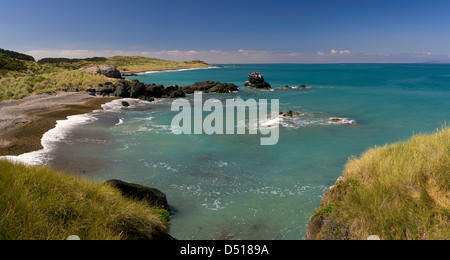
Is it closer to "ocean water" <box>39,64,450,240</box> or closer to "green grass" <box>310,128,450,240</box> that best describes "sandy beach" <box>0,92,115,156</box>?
"ocean water" <box>39,64,450,240</box>

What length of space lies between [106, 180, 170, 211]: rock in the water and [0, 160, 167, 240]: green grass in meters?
2.83

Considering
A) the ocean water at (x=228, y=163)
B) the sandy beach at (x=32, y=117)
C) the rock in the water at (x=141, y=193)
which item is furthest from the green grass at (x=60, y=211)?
the sandy beach at (x=32, y=117)

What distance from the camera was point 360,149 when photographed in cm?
1858

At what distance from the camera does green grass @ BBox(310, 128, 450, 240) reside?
504cm

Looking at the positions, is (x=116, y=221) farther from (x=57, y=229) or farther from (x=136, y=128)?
(x=136, y=128)

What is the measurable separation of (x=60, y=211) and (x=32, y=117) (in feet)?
84.9

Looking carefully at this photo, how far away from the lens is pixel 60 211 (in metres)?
4.97

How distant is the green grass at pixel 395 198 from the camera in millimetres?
5035

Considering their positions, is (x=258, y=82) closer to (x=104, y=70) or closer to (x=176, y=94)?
(x=176, y=94)

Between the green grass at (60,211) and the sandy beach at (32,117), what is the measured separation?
12944 mm

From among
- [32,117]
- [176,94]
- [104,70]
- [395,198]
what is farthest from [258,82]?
[395,198]

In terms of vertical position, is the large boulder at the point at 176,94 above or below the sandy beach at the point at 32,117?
above

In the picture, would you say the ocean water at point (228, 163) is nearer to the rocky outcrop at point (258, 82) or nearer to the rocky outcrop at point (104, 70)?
the rocky outcrop at point (258, 82)

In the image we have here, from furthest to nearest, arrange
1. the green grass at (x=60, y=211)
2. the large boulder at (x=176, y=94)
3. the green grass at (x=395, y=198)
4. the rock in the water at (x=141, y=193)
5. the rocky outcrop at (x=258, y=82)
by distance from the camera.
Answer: the rocky outcrop at (x=258, y=82), the large boulder at (x=176, y=94), the rock in the water at (x=141, y=193), the green grass at (x=395, y=198), the green grass at (x=60, y=211)
